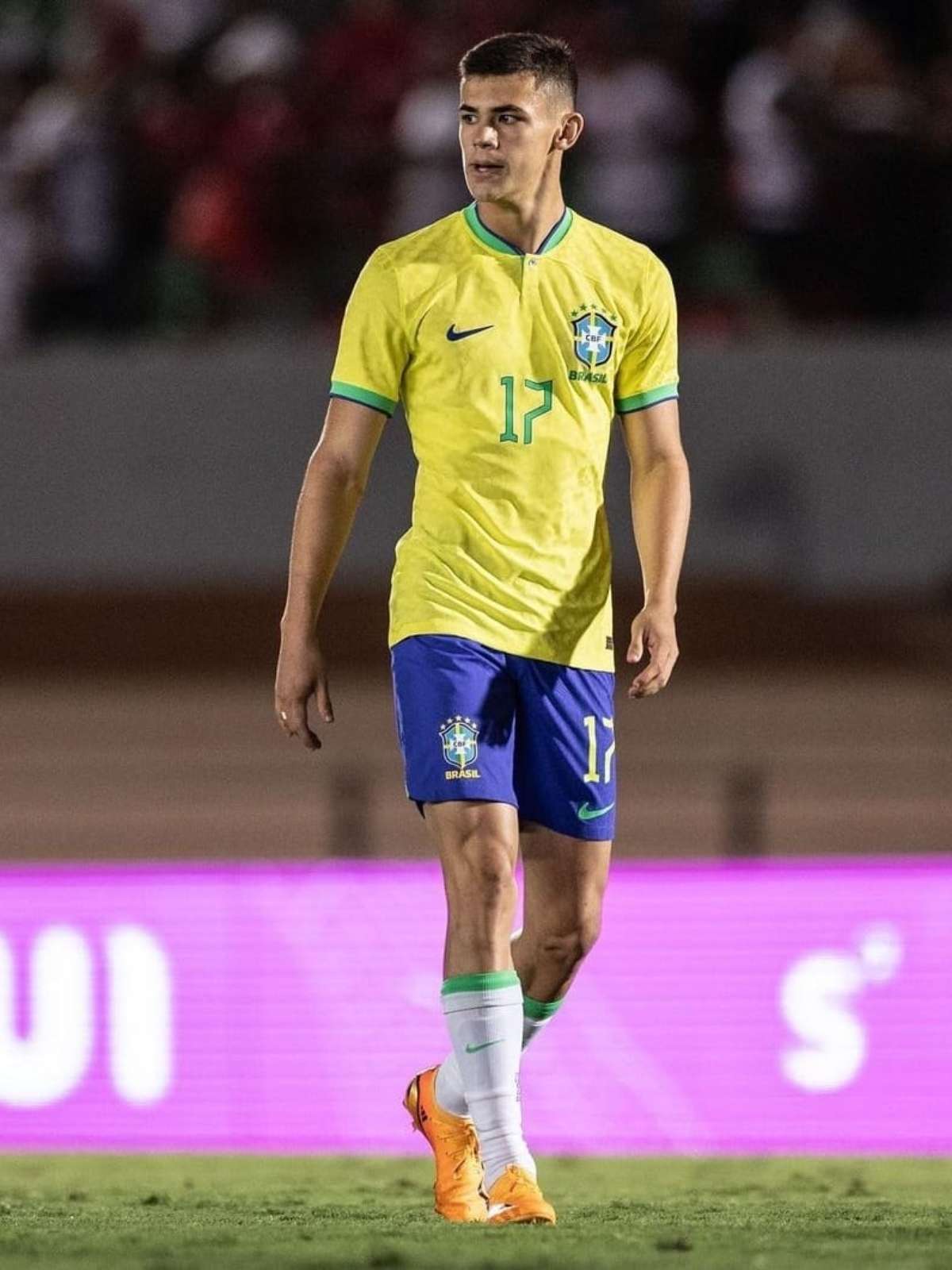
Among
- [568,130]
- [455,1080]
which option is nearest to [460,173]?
[568,130]

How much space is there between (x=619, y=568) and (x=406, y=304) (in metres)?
5.31

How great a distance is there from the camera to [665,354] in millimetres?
5156

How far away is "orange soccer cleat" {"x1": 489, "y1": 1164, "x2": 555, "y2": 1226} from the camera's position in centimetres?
467

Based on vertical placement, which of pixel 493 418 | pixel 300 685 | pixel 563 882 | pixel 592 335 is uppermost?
pixel 592 335

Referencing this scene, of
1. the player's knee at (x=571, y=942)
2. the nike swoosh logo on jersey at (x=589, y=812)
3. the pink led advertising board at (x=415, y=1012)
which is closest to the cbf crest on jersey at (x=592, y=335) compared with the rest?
the nike swoosh logo on jersey at (x=589, y=812)

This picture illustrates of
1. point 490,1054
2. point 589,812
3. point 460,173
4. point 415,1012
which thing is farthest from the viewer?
point 460,173

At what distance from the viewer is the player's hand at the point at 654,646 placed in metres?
4.88

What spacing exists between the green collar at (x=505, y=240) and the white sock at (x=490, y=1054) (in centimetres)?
140

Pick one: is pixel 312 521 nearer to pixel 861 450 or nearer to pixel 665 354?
pixel 665 354

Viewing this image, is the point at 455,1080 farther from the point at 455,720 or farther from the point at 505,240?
the point at 505,240

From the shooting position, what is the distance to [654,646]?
493 centimetres

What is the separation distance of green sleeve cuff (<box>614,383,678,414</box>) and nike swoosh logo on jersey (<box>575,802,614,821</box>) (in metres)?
0.81

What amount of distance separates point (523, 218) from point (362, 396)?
473mm

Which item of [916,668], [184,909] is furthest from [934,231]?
[184,909]
